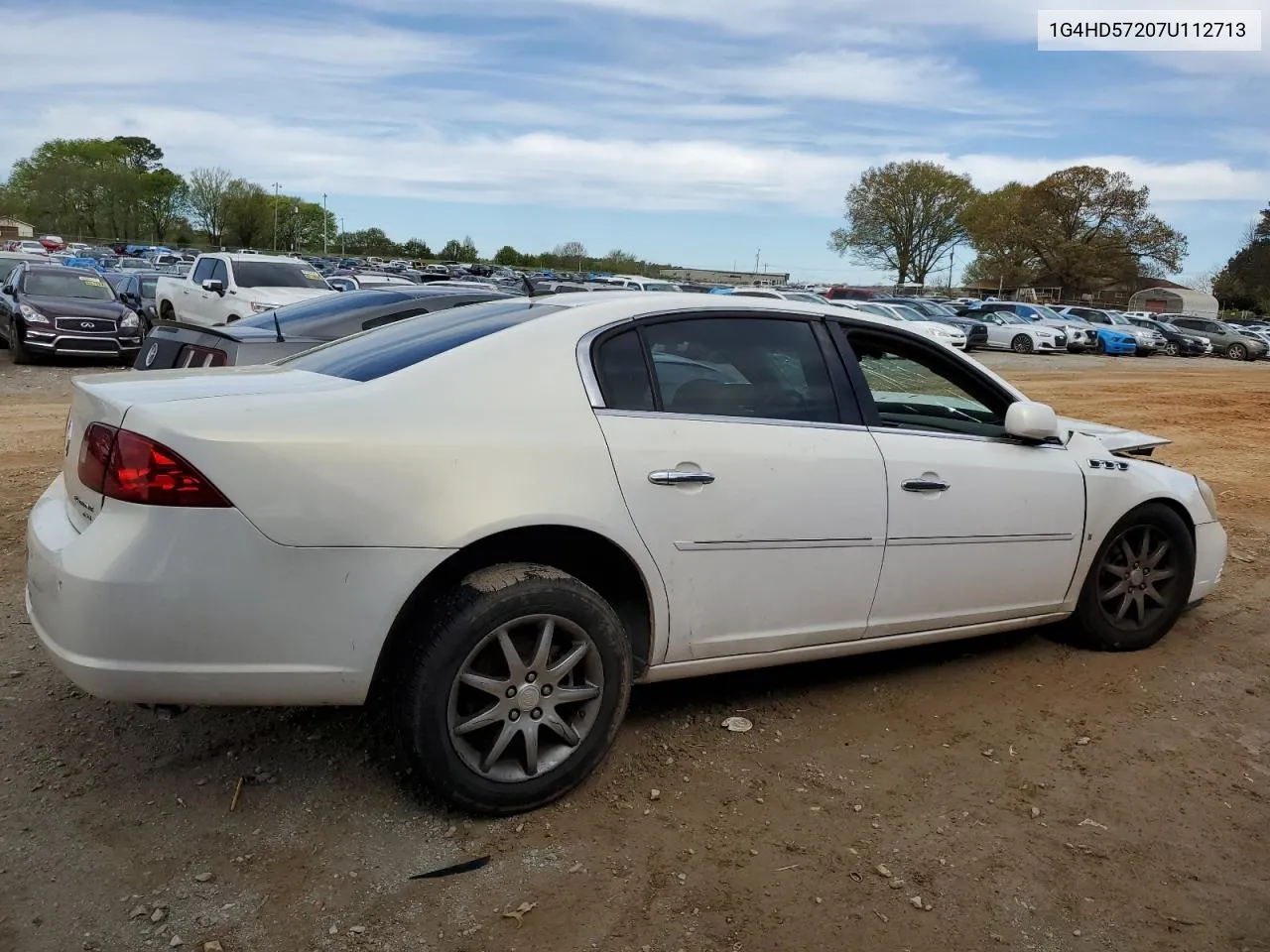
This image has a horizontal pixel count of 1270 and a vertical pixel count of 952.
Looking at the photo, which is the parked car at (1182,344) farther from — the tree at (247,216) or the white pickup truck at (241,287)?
the tree at (247,216)

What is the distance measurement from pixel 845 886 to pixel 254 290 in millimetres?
14481

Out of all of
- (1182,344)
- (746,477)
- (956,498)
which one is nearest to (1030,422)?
(956,498)

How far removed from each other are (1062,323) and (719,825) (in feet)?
118

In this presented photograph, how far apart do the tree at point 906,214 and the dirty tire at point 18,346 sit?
74265mm

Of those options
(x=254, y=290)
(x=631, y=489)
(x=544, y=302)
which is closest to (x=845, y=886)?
(x=631, y=489)

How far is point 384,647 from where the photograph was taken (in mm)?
2980

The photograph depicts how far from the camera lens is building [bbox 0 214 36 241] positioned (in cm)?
9440

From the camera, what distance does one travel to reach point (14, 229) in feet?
317

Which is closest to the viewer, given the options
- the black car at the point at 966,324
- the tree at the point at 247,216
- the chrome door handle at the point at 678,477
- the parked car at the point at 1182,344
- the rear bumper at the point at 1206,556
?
the chrome door handle at the point at 678,477

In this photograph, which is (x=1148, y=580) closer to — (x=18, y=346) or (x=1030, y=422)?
(x=1030, y=422)

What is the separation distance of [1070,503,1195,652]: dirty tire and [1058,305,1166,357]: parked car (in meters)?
34.8

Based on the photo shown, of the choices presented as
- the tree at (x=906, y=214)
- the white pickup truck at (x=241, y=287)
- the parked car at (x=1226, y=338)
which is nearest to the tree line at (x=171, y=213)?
the tree at (x=906, y=214)

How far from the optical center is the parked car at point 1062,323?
116ft

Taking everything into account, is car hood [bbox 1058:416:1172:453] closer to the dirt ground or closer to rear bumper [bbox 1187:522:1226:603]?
rear bumper [bbox 1187:522:1226:603]
